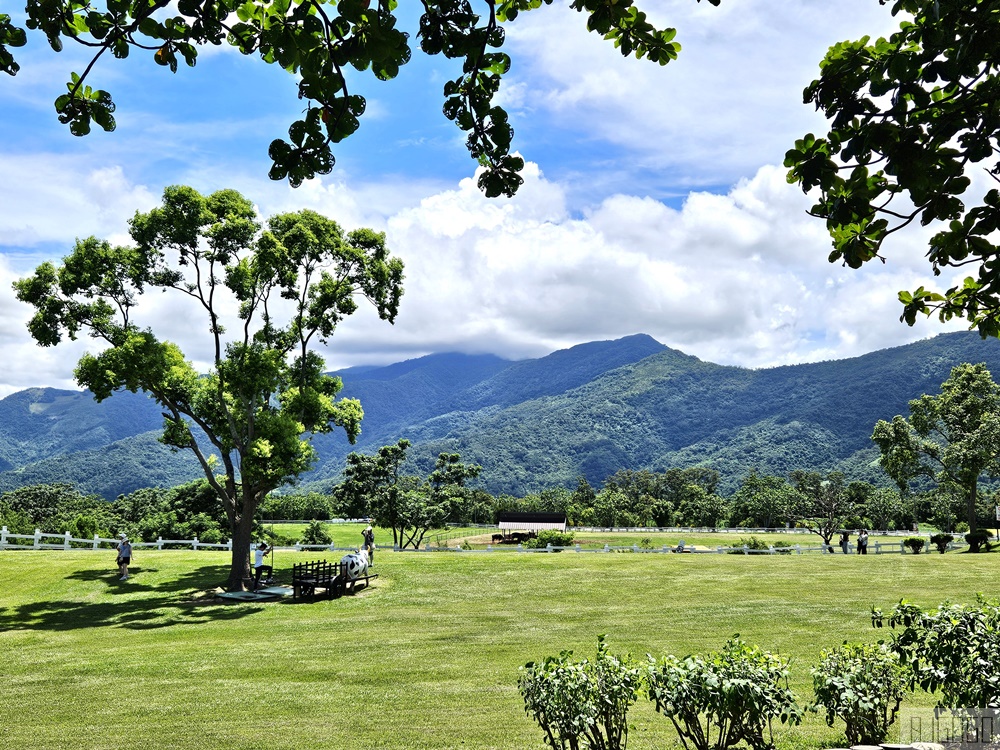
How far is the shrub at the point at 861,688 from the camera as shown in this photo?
6738mm

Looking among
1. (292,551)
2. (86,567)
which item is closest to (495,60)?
(86,567)

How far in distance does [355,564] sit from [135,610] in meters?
6.68

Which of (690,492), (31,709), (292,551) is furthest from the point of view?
(690,492)

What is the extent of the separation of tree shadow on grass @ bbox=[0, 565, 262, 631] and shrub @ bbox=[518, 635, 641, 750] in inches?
612

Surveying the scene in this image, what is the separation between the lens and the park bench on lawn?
69.7ft

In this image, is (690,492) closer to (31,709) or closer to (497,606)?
(497,606)

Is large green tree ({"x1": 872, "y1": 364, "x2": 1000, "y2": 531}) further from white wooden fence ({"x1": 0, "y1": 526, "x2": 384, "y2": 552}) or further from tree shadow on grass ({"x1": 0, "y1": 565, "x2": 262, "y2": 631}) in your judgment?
tree shadow on grass ({"x1": 0, "y1": 565, "x2": 262, "y2": 631})

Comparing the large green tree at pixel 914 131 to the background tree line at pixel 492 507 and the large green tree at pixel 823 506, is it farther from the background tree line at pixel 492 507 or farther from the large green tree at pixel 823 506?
the background tree line at pixel 492 507

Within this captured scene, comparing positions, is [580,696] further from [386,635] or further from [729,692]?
[386,635]

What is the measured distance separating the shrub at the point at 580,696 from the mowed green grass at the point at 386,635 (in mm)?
2347

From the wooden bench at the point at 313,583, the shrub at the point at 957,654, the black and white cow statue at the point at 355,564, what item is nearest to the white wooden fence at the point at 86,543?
the black and white cow statue at the point at 355,564

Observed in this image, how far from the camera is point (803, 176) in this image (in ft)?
11.7

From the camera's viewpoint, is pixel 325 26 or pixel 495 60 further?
pixel 495 60

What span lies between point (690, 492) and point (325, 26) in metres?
114
